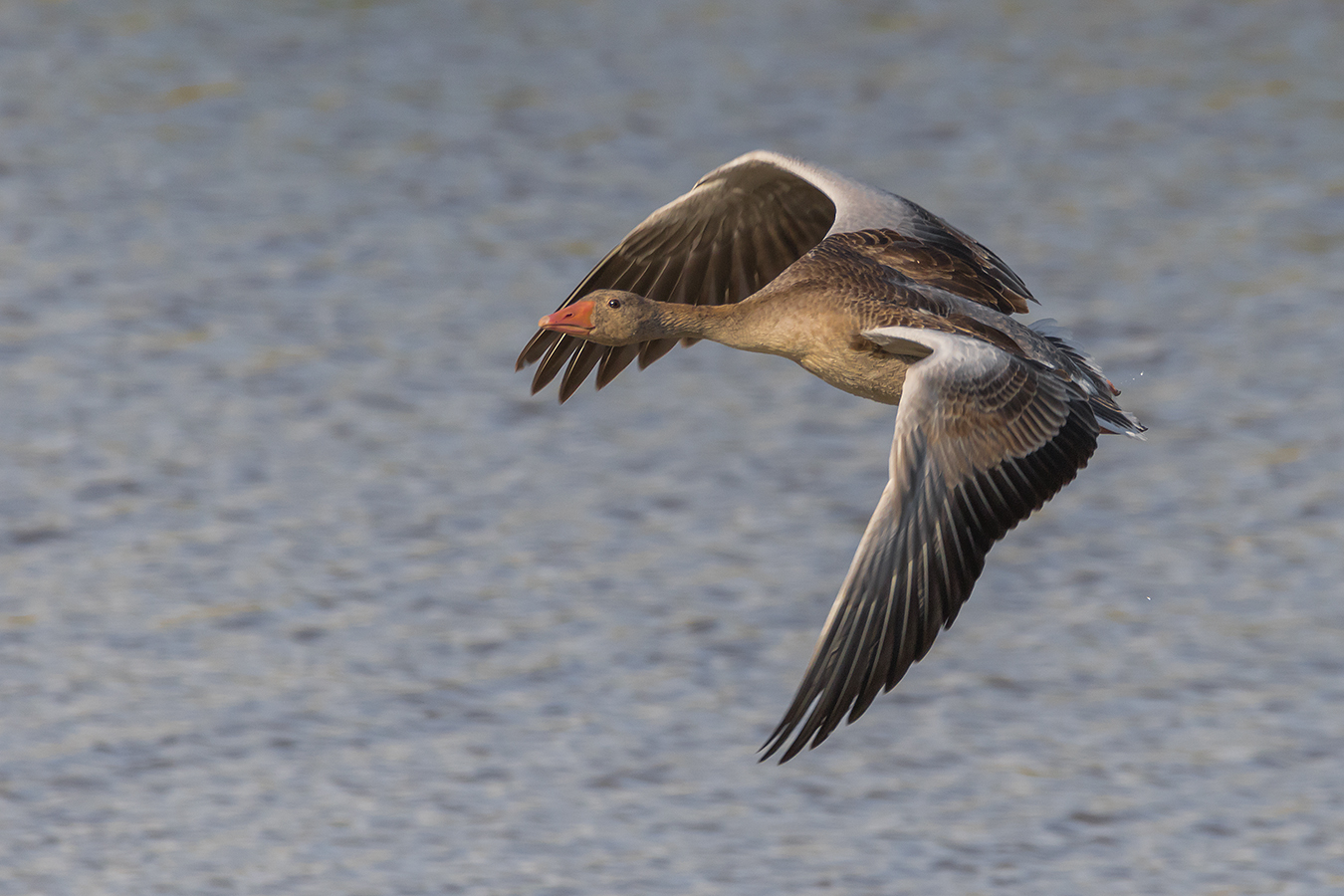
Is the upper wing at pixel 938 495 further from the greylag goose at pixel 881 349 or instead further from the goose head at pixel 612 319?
the goose head at pixel 612 319

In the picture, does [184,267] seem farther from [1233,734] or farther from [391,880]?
[1233,734]

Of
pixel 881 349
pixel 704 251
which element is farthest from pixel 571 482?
pixel 881 349

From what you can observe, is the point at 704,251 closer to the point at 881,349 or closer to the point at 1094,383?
the point at 881,349

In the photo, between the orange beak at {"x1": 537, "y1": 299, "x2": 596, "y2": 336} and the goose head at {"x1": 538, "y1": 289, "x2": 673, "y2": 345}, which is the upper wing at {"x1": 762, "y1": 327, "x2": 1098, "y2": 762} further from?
the orange beak at {"x1": 537, "y1": 299, "x2": 596, "y2": 336}

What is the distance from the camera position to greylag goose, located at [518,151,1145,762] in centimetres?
934

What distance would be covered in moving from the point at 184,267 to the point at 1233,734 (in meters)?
10.6

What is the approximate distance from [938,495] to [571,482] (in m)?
7.87

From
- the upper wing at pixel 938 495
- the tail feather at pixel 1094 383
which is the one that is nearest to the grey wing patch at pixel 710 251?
the tail feather at pixel 1094 383

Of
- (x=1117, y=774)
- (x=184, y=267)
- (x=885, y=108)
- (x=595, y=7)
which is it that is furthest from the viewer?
(x=595, y=7)

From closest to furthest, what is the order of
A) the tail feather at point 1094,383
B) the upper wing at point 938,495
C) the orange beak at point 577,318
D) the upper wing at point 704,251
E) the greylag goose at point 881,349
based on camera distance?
the upper wing at point 938,495, the greylag goose at point 881,349, the tail feather at point 1094,383, the orange beak at point 577,318, the upper wing at point 704,251

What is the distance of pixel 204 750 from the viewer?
47.5ft

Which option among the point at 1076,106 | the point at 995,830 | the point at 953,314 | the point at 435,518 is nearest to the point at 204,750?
the point at 435,518

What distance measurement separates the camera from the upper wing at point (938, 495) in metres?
9.23

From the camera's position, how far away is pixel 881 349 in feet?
33.9
